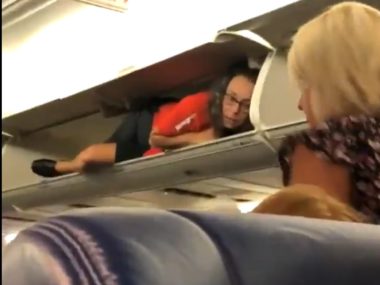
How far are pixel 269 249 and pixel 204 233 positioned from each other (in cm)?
6

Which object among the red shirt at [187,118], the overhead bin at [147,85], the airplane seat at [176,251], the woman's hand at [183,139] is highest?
the overhead bin at [147,85]

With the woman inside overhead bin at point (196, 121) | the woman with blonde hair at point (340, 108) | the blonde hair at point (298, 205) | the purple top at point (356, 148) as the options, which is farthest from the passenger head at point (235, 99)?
the blonde hair at point (298, 205)

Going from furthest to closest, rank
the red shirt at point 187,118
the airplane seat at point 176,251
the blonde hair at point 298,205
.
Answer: the red shirt at point 187,118 → the blonde hair at point 298,205 → the airplane seat at point 176,251

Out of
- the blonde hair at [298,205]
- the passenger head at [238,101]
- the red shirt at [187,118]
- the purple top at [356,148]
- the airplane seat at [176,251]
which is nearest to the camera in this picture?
the airplane seat at [176,251]

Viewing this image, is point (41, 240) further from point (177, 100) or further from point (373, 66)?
point (177, 100)

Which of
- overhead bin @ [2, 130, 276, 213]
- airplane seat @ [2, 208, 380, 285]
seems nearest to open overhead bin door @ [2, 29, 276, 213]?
overhead bin @ [2, 130, 276, 213]

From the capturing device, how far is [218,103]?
2.97 metres

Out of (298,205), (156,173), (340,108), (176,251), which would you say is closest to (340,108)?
(340,108)

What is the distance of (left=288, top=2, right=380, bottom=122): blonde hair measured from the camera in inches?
Answer: 46.9

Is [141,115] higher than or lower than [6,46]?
lower

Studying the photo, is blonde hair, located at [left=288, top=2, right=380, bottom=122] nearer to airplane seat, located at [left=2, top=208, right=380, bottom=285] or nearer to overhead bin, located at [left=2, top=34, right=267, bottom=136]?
airplane seat, located at [left=2, top=208, right=380, bottom=285]

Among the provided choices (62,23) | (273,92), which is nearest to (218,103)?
(273,92)

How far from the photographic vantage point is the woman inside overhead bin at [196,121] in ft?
9.52

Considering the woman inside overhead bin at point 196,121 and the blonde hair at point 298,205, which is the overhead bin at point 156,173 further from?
the blonde hair at point 298,205
